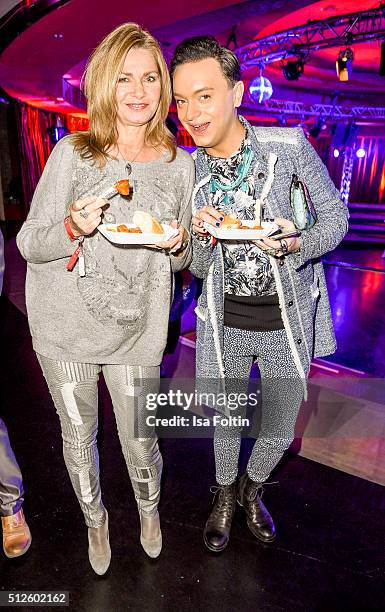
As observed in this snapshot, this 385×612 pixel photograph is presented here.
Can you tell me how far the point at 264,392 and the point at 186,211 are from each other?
0.93 metres

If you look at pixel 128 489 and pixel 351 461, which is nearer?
pixel 128 489

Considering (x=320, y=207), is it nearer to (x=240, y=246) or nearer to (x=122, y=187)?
(x=240, y=246)

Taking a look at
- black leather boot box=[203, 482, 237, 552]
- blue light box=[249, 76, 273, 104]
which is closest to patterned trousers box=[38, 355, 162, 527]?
black leather boot box=[203, 482, 237, 552]

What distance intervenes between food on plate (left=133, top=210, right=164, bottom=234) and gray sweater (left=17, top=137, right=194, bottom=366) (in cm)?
8

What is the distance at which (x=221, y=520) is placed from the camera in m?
2.21

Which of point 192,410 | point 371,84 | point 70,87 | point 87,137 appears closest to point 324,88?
point 371,84

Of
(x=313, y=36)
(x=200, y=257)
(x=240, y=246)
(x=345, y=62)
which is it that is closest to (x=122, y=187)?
(x=200, y=257)

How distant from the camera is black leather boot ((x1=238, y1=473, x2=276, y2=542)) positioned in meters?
2.20

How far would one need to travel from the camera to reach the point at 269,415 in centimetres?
217

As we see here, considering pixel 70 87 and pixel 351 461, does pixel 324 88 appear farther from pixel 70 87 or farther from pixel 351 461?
pixel 351 461

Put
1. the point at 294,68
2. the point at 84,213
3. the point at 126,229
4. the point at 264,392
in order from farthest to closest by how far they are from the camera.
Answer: the point at 294,68 < the point at 264,392 < the point at 126,229 < the point at 84,213

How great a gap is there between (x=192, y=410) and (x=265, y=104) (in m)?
14.7

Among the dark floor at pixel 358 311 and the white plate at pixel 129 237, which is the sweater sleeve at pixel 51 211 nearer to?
the white plate at pixel 129 237

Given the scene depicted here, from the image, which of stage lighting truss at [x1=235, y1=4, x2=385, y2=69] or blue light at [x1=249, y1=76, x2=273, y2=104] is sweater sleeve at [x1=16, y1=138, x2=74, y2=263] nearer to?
stage lighting truss at [x1=235, y1=4, x2=385, y2=69]
